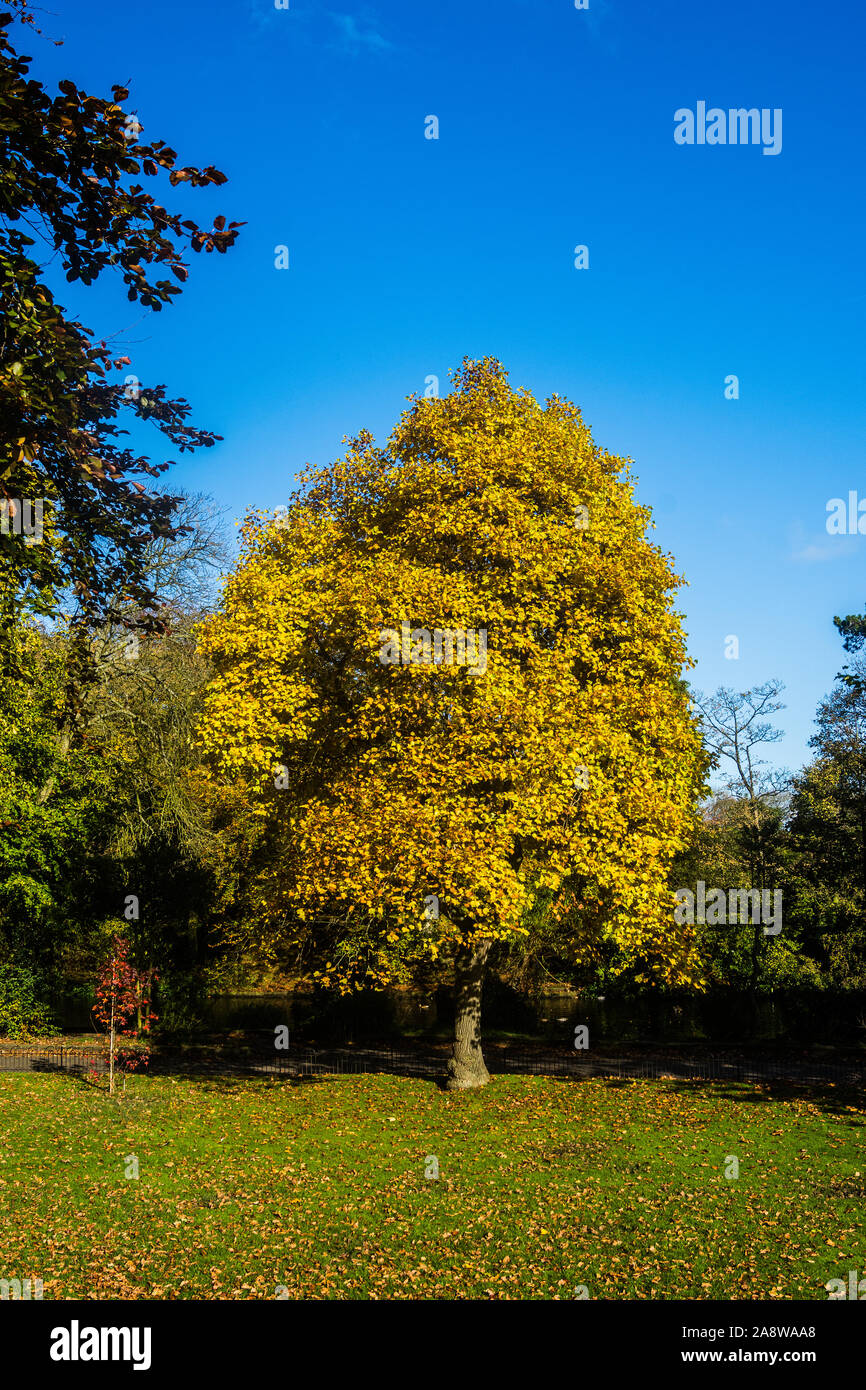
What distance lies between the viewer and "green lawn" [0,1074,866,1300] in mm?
9930

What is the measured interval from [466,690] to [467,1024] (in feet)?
26.8

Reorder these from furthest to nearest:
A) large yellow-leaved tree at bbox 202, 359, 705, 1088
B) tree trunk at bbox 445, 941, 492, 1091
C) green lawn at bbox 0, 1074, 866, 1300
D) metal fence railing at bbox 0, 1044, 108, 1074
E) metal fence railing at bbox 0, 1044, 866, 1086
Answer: metal fence railing at bbox 0, 1044, 108, 1074
metal fence railing at bbox 0, 1044, 866, 1086
tree trunk at bbox 445, 941, 492, 1091
large yellow-leaved tree at bbox 202, 359, 705, 1088
green lawn at bbox 0, 1074, 866, 1300

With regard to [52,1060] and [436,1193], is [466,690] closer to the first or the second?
[436,1193]

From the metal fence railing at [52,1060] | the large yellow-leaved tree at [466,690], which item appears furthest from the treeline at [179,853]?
the large yellow-leaved tree at [466,690]

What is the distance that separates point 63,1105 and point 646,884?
13.3 metres

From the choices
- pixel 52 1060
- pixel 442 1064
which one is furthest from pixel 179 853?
pixel 442 1064

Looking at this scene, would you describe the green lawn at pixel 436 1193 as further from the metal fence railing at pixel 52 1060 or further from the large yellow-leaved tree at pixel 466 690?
the metal fence railing at pixel 52 1060

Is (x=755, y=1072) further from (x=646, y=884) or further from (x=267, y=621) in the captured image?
(x=267, y=621)

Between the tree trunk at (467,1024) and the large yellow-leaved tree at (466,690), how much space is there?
5 cm

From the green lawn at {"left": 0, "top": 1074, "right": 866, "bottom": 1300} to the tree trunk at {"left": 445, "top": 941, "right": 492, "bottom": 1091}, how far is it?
58 cm

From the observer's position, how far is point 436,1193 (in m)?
13.1

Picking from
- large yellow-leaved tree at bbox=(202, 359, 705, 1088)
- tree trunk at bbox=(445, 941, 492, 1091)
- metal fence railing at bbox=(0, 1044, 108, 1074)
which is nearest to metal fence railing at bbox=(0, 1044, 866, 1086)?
metal fence railing at bbox=(0, 1044, 108, 1074)

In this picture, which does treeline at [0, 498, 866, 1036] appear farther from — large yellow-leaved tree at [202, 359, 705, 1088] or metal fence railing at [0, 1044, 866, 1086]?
large yellow-leaved tree at [202, 359, 705, 1088]
